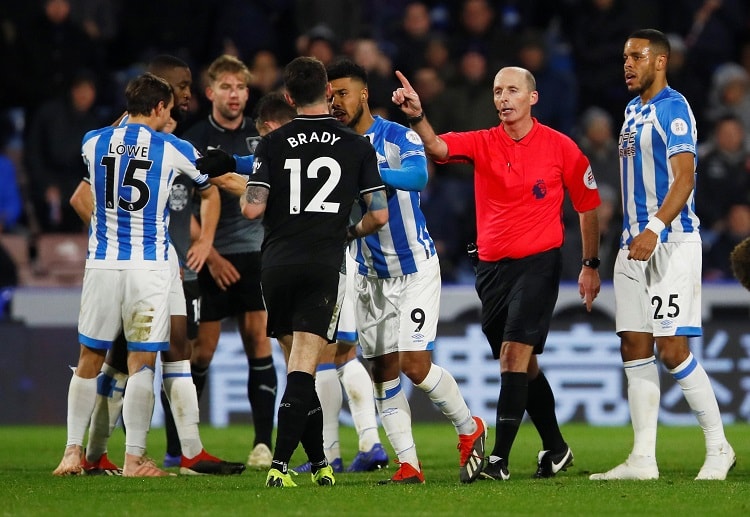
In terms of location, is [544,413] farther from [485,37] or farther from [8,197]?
[485,37]

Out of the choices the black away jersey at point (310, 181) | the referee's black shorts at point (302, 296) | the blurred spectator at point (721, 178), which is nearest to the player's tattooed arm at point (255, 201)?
the black away jersey at point (310, 181)

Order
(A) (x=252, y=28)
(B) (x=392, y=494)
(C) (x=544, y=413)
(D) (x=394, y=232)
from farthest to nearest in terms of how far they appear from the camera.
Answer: (A) (x=252, y=28) → (C) (x=544, y=413) → (D) (x=394, y=232) → (B) (x=392, y=494)

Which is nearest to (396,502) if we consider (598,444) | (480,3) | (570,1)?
(598,444)

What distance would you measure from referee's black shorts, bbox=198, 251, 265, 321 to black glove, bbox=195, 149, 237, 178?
6.35ft

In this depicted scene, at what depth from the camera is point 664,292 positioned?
756 cm

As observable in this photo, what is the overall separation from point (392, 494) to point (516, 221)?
1860 mm

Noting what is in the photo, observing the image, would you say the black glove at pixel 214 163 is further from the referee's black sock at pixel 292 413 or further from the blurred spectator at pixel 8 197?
the blurred spectator at pixel 8 197

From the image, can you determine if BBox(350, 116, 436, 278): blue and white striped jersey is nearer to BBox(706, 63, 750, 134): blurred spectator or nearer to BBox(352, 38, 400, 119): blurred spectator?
BBox(352, 38, 400, 119): blurred spectator

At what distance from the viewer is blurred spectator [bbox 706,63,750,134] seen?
51.8ft

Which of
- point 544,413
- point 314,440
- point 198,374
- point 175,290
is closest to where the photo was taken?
point 314,440

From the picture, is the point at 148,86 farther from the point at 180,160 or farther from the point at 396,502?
the point at 396,502

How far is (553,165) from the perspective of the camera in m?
7.73

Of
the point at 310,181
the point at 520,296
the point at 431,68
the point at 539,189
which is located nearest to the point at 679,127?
the point at 539,189

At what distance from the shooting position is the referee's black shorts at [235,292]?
30.0ft
